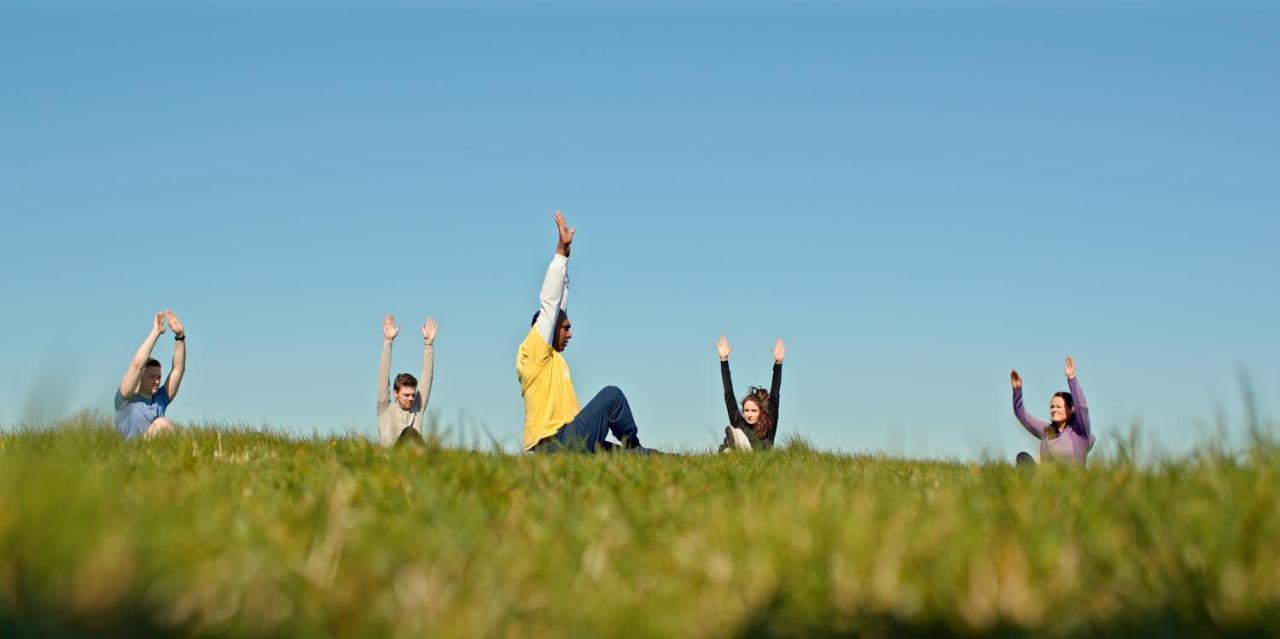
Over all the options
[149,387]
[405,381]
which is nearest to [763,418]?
[405,381]

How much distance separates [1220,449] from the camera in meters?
5.29

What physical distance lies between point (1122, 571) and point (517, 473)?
10.2ft

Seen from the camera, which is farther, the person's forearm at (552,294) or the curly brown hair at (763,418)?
the curly brown hair at (763,418)

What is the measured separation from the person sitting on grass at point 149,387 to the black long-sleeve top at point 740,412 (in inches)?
300

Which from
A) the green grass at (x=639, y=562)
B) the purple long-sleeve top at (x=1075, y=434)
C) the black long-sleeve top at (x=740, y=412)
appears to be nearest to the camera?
the green grass at (x=639, y=562)

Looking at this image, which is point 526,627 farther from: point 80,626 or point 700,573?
point 80,626

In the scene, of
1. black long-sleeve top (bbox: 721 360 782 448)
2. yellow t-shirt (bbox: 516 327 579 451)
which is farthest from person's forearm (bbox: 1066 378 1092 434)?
yellow t-shirt (bbox: 516 327 579 451)

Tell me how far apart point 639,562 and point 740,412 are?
A: 508 inches

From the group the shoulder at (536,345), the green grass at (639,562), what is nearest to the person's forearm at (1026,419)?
the shoulder at (536,345)

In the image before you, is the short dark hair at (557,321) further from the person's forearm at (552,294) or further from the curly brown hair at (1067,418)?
the curly brown hair at (1067,418)

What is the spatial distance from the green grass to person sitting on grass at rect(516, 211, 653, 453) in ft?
25.8

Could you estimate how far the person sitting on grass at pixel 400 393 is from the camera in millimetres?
13984

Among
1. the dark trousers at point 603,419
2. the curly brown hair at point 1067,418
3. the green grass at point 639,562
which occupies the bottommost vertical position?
the green grass at point 639,562

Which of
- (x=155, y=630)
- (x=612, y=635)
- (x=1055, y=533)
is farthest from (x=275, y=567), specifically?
(x=1055, y=533)
